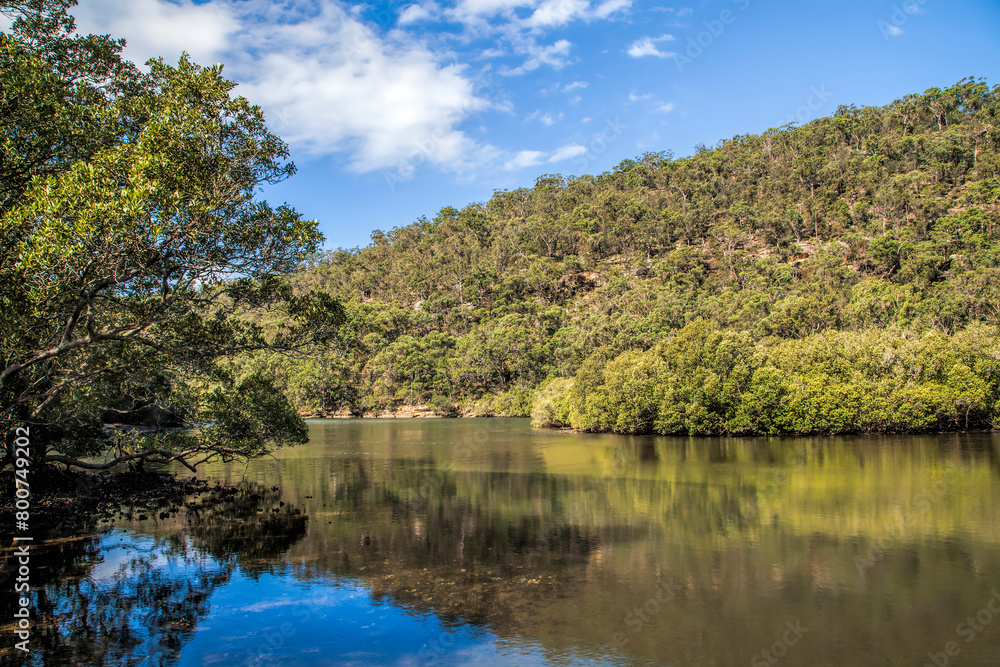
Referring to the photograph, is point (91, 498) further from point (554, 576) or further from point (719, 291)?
point (719, 291)

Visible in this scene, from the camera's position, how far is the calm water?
9.74m

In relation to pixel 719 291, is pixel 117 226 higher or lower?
lower

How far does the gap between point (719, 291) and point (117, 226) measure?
87.6 metres

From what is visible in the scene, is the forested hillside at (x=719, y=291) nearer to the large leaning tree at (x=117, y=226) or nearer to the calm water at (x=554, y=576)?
the large leaning tree at (x=117, y=226)

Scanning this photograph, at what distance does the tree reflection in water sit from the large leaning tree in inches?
134

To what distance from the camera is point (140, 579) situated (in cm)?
1287

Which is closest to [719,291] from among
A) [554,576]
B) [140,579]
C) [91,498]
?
[554,576]

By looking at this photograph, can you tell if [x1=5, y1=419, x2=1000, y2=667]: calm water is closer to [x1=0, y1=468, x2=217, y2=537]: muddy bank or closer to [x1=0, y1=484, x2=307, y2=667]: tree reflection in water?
[x1=0, y1=484, x2=307, y2=667]: tree reflection in water

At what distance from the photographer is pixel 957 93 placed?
11775cm

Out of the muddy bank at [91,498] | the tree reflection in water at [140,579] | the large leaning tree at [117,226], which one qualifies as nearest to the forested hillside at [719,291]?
the large leaning tree at [117,226]

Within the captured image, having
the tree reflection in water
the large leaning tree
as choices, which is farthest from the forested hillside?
the tree reflection in water

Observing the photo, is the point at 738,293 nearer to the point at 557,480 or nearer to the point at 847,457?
the point at 847,457

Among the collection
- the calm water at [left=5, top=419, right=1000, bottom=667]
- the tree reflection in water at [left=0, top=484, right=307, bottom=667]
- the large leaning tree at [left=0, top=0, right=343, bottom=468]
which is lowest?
the calm water at [left=5, top=419, right=1000, bottom=667]

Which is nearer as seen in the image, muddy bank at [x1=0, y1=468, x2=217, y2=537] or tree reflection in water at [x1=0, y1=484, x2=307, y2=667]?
tree reflection in water at [x1=0, y1=484, x2=307, y2=667]
